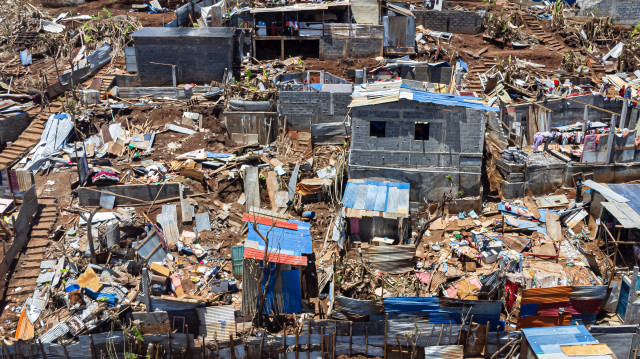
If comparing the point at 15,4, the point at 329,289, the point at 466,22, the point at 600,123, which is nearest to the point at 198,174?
the point at 329,289

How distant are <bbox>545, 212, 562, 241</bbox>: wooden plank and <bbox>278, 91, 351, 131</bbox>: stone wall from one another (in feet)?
29.9

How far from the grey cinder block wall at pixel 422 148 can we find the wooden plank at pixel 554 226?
2.52 metres

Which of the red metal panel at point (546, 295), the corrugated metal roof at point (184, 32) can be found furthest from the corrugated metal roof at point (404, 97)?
the corrugated metal roof at point (184, 32)

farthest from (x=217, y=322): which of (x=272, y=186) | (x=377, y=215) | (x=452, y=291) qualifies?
(x=272, y=186)

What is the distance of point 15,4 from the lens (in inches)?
1587

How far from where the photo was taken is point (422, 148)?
70.1ft

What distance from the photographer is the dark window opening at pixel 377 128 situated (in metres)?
21.4

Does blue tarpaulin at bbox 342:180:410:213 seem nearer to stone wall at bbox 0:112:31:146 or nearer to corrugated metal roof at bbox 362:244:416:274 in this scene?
corrugated metal roof at bbox 362:244:416:274

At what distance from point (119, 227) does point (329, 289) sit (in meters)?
7.32

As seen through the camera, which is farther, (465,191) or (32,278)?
(465,191)

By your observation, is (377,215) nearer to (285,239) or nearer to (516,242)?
(285,239)

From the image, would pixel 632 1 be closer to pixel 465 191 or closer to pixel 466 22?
pixel 466 22

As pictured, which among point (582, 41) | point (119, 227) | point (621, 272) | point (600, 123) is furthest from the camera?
point (582, 41)

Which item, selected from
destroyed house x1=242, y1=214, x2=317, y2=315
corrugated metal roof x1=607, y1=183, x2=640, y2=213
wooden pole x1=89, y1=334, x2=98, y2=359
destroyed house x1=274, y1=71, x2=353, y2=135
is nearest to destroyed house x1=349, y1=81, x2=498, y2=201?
destroyed house x1=274, y1=71, x2=353, y2=135
